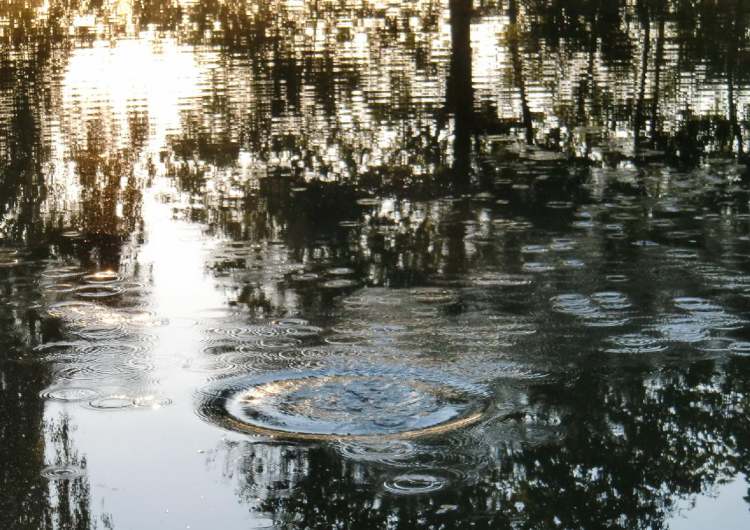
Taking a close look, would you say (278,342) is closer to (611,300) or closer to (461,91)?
(611,300)

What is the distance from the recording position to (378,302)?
8930mm

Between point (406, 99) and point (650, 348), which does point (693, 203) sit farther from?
point (406, 99)

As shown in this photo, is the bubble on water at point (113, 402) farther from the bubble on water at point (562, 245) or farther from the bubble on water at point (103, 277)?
the bubble on water at point (562, 245)

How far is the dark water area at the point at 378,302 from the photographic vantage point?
19.2ft

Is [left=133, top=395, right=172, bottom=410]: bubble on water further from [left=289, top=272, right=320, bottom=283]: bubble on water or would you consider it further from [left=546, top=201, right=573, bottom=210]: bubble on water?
[left=546, top=201, right=573, bottom=210]: bubble on water

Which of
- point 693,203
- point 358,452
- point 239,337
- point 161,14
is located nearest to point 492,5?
point 161,14

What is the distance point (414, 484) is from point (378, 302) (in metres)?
3.24

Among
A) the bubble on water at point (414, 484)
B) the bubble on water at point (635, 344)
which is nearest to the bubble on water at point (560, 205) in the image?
the bubble on water at point (635, 344)

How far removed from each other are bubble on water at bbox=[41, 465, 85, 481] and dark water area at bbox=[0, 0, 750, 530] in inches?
0.8

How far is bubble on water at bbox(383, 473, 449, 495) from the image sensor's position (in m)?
5.70

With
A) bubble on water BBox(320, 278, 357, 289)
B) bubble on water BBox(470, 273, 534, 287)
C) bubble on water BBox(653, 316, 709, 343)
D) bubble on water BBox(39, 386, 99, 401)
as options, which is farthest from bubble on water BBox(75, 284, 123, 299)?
bubble on water BBox(653, 316, 709, 343)

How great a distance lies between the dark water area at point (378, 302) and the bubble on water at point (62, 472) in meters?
0.02

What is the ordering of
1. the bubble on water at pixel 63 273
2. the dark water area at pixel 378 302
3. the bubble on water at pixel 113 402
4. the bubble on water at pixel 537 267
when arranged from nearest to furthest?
the dark water area at pixel 378 302
the bubble on water at pixel 113 402
the bubble on water at pixel 537 267
the bubble on water at pixel 63 273

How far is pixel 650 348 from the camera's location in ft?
25.3
